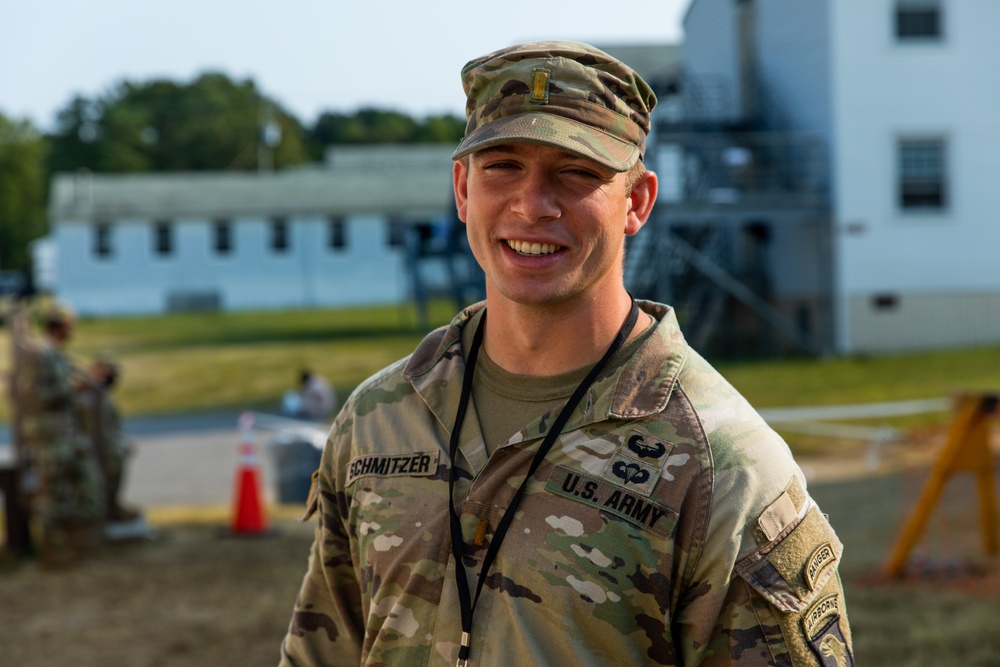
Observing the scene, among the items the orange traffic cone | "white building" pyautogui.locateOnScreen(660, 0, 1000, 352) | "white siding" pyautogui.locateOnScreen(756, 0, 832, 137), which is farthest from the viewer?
"white siding" pyautogui.locateOnScreen(756, 0, 832, 137)

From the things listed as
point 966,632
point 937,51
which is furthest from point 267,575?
point 937,51

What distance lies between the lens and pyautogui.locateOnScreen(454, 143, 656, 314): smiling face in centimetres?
228

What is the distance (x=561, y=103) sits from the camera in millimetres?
2271

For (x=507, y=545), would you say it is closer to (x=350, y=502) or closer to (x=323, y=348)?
(x=350, y=502)

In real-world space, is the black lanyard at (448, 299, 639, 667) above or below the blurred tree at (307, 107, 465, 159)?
below

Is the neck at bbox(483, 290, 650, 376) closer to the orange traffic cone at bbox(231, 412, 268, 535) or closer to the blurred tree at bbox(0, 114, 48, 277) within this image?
the orange traffic cone at bbox(231, 412, 268, 535)

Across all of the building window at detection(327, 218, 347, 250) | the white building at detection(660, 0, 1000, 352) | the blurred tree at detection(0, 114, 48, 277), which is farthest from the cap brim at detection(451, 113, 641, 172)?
the blurred tree at detection(0, 114, 48, 277)

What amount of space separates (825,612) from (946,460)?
243 inches

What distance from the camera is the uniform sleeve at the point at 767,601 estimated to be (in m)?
2.12

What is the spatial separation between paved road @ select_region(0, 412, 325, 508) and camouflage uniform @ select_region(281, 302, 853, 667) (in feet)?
27.4

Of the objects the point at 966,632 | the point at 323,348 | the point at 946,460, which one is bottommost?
the point at 323,348

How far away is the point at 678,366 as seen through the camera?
2334mm

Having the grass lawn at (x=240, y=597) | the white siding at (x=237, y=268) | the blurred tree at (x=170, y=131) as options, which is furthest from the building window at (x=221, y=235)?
the grass lawn at (x=240, y=597)

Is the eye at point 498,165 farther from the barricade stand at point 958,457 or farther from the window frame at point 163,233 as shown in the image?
the window frame at point 163,233
